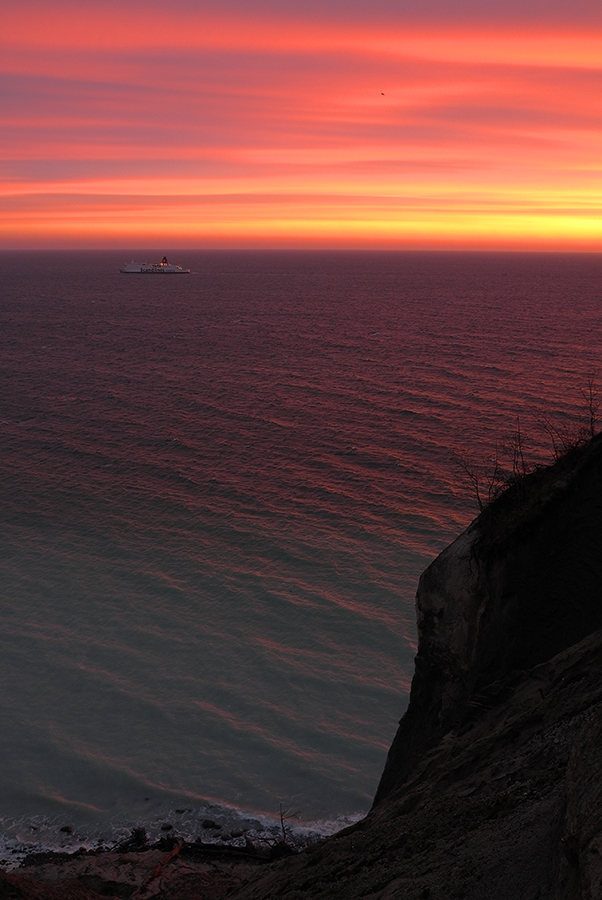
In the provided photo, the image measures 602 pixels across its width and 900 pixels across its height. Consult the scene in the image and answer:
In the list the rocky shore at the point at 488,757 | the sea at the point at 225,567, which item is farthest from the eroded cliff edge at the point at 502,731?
the sea at the point at 225,567

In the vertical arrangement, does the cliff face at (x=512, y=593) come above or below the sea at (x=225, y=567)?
above

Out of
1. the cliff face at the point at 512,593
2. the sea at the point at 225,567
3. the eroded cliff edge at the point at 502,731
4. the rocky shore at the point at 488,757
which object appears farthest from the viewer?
the sea at the point at 225,567

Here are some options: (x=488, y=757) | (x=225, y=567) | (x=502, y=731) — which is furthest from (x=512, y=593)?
(x=225, y=567)

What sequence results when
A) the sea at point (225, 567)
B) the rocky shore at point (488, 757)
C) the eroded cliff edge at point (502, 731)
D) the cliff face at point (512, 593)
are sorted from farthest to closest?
the sea at point (225, 567), the cliff face at point (512, 593), the rocky shore at point (488, 757), the eroded cliff edge at point (502, 731)

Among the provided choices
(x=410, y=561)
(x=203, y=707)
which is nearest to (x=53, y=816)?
(x=203, y=707)

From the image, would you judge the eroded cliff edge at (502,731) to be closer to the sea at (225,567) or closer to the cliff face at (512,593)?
the cliff face at (512,593)

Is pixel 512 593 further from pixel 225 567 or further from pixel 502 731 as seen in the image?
pixel 225 567

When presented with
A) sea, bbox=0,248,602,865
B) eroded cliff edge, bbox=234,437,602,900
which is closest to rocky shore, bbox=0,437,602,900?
eroded cliff edge, bbox=234,437,602,900
